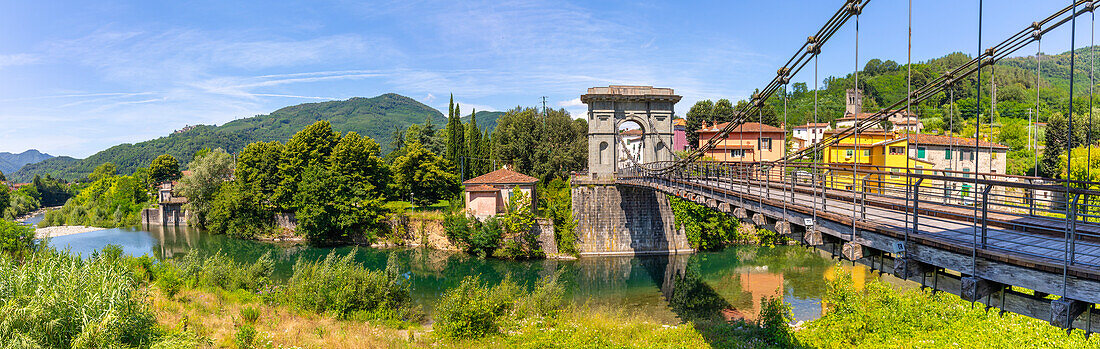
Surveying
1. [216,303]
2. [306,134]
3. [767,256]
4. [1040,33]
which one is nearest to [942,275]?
[1040,33]

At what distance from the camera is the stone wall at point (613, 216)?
23.0 m

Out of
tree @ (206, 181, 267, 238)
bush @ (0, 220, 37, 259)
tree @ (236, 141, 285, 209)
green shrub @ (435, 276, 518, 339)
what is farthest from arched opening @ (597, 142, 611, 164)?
bush @ (0, 220, 37, 259)

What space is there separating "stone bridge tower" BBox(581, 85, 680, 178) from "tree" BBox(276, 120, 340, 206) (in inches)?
639

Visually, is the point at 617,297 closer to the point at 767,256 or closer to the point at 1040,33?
the point at 767,256

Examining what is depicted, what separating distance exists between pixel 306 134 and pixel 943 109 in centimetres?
4736

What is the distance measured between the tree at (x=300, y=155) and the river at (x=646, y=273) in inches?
112

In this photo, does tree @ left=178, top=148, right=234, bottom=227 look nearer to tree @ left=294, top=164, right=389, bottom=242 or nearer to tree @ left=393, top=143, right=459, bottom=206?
tree @ left=294, top=164, right=389, bottom=242

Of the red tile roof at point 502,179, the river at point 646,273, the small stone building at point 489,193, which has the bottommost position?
the river at point 646,273

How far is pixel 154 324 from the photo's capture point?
376 inches

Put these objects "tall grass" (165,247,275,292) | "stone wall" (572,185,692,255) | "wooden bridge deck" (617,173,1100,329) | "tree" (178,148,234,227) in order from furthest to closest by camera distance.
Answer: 1. "tree" (178,148,234,227)
2. "stone wall" (572,185,692,255)
3. "tall grass" (165,247,275,292)
4. "wooden bridge deck" (617,173,1100,329)

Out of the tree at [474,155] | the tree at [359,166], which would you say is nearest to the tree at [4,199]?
the tree at [359,166]

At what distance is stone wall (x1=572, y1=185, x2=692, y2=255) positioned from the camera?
23.0 m

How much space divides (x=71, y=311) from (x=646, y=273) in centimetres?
1616

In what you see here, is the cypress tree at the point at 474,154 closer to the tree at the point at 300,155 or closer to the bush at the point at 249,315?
the tree at the point at 300,155
